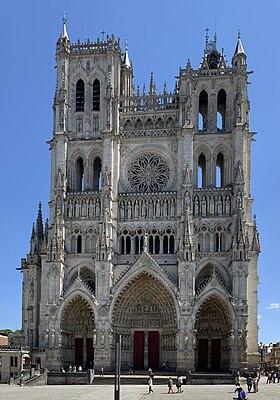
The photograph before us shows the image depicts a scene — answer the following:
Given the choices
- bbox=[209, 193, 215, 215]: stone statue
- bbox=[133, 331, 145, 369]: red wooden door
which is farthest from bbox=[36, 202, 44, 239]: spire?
bbox=[209, 193, 215, 215]: stone statue

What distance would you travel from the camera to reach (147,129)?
215 feet

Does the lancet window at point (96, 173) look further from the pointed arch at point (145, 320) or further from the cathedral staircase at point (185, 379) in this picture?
the cathedral staircase at point (185, 379)

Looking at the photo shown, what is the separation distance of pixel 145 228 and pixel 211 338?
11.9 m

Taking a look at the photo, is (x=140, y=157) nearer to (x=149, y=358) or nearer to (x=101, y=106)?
(x=101, y=106)

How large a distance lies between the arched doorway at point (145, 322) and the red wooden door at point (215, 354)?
400 centimetres

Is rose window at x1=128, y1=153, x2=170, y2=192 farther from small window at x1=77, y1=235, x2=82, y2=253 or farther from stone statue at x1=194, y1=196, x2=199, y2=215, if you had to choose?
small window at x1=77, y1=235, x2=82, y2=253

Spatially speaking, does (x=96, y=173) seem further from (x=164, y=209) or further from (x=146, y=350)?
(x=146, y=350)

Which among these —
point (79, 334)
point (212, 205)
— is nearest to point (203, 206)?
point (212, 205)

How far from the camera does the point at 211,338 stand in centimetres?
6219

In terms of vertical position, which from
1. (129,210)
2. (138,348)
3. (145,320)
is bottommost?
(138,348)

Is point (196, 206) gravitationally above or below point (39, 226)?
above

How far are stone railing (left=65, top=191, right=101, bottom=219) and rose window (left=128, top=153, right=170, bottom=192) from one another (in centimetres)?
408

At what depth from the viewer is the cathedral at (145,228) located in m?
60.0

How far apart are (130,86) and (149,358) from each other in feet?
96.1
